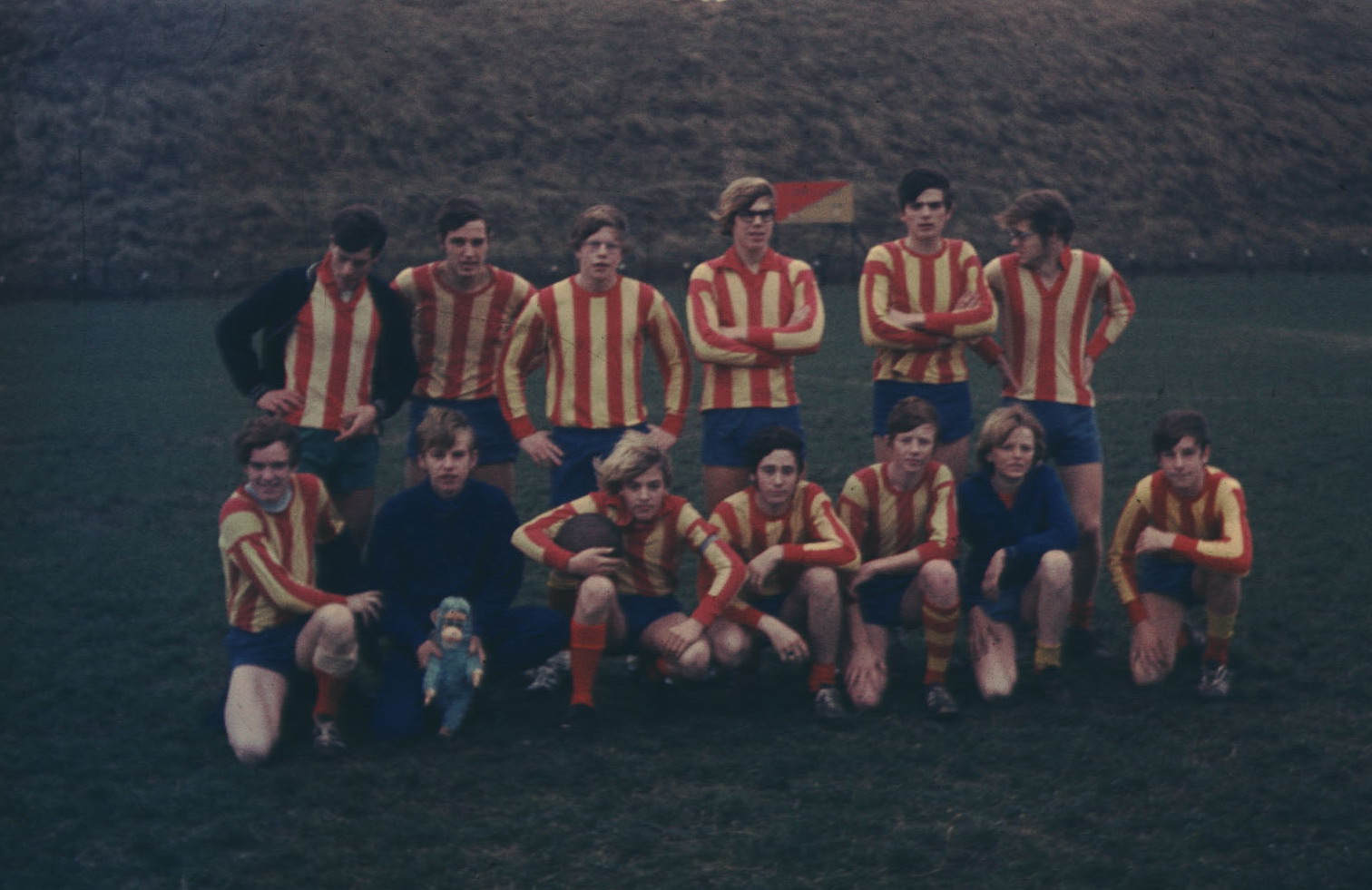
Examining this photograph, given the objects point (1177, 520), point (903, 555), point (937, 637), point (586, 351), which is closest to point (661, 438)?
point (586, 351)

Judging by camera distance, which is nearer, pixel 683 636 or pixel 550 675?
pixel 683 636

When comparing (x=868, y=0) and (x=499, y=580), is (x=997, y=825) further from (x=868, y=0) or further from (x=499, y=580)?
(x=868, y=0)

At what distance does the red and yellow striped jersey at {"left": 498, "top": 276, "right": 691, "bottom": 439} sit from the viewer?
5.07 metres

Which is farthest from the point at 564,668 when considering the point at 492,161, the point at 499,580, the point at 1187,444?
the point at 492,161

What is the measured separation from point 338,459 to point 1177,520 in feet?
9.56

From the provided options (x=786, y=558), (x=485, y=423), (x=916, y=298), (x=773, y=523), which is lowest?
(x=786, y=558)

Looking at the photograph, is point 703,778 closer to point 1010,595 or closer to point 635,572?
point 635,572

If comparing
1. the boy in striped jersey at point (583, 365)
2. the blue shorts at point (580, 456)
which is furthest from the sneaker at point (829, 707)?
the blue shorts at point (580, 456)

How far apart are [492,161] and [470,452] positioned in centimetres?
2732

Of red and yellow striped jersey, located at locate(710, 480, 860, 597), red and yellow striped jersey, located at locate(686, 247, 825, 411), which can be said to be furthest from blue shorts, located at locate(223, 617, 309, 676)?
red and yellow striped jersey, located at locate(686, 247, 825, 411)

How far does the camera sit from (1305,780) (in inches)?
157

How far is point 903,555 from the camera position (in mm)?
4762

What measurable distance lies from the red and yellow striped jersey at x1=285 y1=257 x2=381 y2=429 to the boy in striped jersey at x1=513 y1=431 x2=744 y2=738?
88cm

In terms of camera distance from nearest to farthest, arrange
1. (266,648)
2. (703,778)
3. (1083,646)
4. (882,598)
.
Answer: (703,778) < (266,648) < (882,598) < (1083,646)
